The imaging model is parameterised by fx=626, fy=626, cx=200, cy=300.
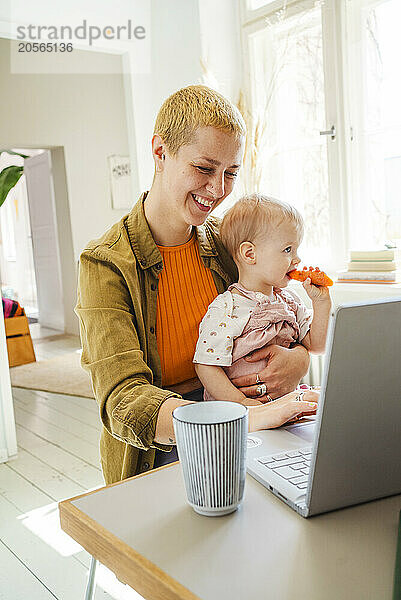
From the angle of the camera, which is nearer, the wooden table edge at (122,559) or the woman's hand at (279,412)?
the wooden table edge at (122,559)

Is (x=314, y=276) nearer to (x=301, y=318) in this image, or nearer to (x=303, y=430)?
(x=301, y=318)

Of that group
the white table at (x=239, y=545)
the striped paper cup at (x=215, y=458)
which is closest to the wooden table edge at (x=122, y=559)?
the white table at (x=239, y=545)

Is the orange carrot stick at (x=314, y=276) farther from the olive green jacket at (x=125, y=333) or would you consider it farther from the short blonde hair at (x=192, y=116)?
the short blonde hair at (x=192, y=116)

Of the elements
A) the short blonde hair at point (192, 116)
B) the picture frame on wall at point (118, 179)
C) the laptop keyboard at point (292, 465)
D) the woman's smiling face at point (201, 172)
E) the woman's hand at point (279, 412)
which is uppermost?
the picture frame on wall at point (118, 179)


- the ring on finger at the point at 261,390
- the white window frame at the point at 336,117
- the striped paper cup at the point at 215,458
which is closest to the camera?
the striped paper cup at the point at 215,458

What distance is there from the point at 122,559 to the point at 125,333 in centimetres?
57

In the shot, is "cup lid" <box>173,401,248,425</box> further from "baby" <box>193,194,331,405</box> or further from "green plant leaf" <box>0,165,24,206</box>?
"green plant leaf" <box>0,165,24,206</box>

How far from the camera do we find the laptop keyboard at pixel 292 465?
0.80 meters

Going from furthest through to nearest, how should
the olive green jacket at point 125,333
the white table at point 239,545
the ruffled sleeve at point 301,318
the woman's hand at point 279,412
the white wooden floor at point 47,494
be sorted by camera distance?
the white wooden floor at point 47,494
the ruffled sleeve at point 301,318
the olive green jacket at point 125,333
the woman's hand at point 279,412
the white table at point 239,545

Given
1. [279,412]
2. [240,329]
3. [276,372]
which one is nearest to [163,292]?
[240,329]

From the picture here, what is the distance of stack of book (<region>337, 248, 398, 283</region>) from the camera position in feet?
9.36

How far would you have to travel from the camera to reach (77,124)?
6629 millimetres

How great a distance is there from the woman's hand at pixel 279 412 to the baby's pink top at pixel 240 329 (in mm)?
305

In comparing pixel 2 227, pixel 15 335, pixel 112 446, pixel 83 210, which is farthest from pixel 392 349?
pixel 2 227
